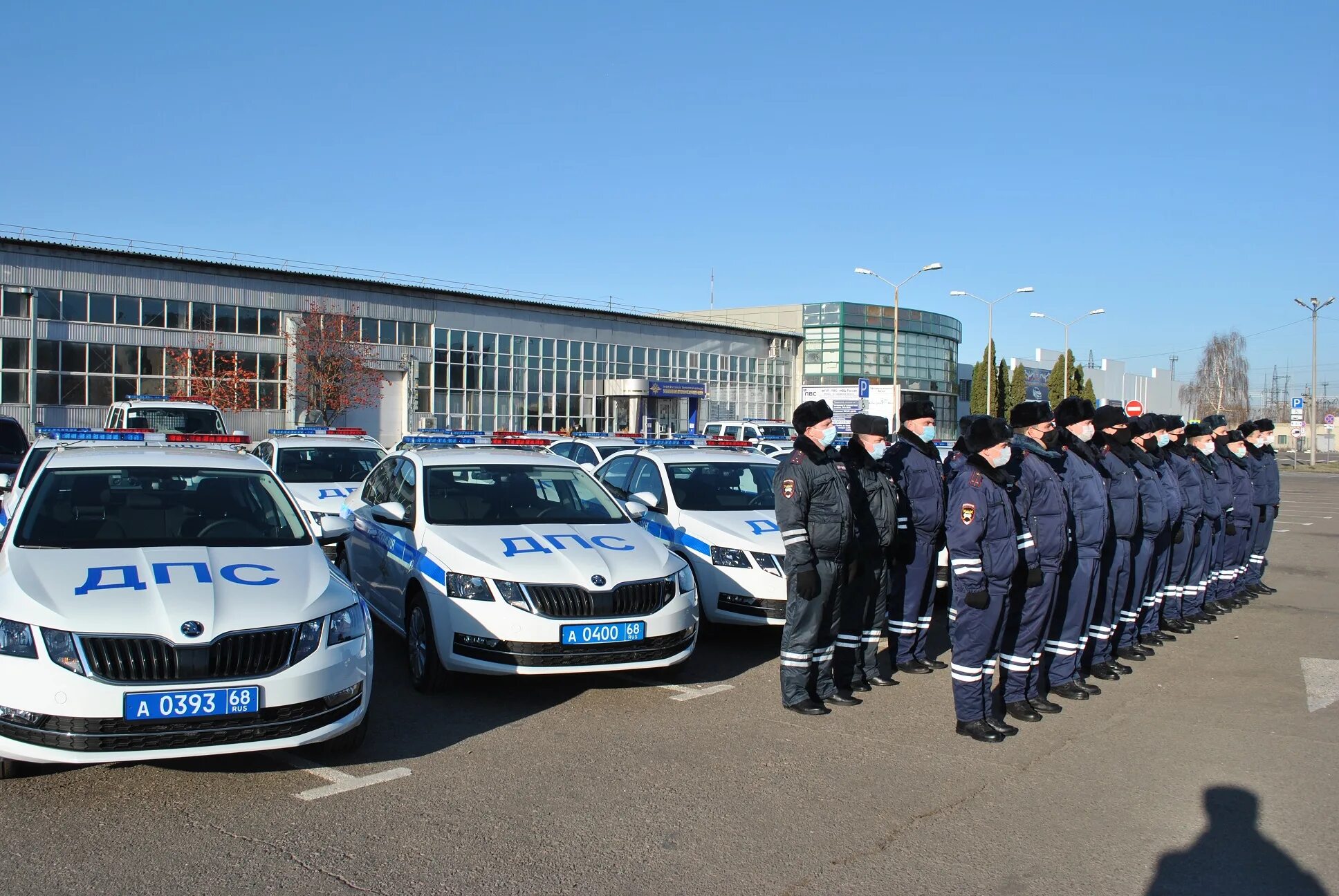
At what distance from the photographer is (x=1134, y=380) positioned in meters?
103

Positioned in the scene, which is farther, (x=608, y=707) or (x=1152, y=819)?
(x=608, y=707)

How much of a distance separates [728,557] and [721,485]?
151cm

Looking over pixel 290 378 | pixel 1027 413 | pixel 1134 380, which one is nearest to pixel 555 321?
pixel 290 378

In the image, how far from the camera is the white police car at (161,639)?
470 cm

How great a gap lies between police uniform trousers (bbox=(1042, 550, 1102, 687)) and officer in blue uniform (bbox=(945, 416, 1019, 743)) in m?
1.02

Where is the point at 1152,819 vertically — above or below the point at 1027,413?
below

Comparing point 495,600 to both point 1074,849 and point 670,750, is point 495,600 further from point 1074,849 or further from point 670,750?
point 1074,849

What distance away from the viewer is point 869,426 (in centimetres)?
743

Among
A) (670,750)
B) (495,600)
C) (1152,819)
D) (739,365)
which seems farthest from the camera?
(739,365)

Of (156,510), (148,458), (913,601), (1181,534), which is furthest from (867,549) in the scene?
(148,458)

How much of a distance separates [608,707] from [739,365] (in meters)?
51.7

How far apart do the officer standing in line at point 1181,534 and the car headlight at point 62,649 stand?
8278 millimetres

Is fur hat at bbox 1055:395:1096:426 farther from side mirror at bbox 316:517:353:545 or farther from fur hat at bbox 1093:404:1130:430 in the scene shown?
side mirror at bbox 316:517:353:545

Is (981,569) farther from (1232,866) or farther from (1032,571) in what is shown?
(1232,866)
